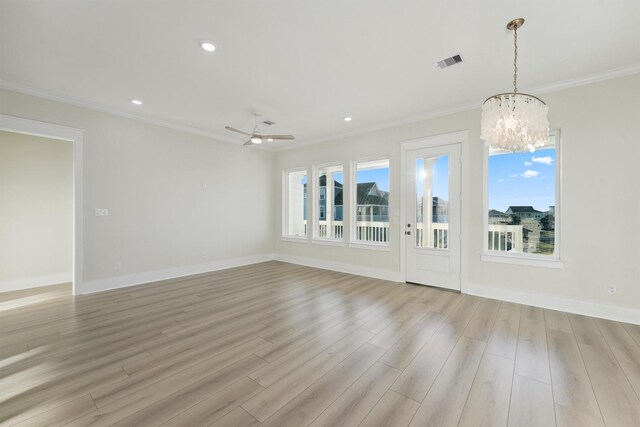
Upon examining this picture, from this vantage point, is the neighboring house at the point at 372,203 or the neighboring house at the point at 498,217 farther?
the neighboring house at the point at 372,203

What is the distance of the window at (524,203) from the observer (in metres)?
3.68

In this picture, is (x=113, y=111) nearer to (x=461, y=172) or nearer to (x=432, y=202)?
(x=432, y=202)

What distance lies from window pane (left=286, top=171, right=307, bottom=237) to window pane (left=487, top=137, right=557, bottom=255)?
4.12 metres

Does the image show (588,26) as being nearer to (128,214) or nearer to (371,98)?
(371,98)

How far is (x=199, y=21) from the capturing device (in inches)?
93.8

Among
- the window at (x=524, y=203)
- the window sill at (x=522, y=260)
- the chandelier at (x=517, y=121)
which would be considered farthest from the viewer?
the window at (x=524, y=203)

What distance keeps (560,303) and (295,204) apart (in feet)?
18.0

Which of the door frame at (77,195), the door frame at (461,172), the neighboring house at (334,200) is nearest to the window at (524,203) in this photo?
the door frame at (461,172)

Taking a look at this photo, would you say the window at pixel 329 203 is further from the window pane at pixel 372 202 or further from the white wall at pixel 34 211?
the white wall at pixel 34 211

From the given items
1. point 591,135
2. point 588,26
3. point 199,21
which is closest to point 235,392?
point 199,21

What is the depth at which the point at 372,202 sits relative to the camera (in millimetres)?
5613

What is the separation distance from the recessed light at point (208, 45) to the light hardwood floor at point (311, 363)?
307 cm

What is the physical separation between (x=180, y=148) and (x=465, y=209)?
5516mm

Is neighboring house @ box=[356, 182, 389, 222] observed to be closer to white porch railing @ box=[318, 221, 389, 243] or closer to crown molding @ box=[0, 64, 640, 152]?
white porch railing @ box=[318, 221, 389, 243]
